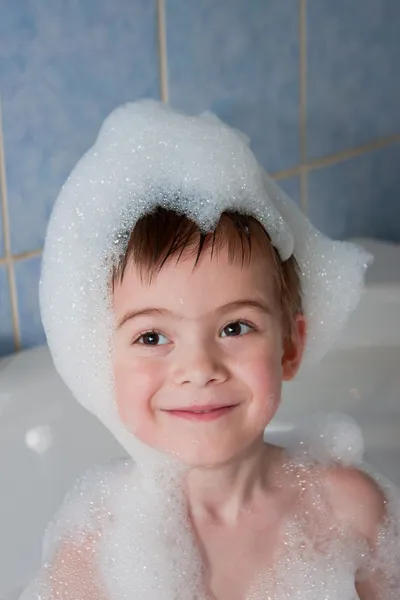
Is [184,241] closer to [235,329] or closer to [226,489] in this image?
[235,329]

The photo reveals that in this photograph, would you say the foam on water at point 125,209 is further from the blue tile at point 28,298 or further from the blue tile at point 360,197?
the blue tile at point 360,197

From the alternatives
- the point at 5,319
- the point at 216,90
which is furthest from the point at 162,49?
the point at 5,319

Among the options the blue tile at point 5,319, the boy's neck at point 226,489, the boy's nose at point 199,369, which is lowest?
the boy's neck at point 226,489

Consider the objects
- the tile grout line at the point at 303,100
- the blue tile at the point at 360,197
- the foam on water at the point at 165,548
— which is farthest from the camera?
the blue tile at the point at 360,197

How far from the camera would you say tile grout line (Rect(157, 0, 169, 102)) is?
4.03ft

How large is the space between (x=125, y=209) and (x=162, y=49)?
0.40 m

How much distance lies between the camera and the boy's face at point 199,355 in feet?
2.78

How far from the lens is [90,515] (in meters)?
1.01

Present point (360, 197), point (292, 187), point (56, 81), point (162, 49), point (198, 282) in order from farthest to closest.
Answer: point (360, 197)
point (292, 187)
point (162, 49)
point (56, 81)
point (198, 282)

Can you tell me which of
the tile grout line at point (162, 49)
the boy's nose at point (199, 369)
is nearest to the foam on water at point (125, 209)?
the boy's nose at point (199, 369)

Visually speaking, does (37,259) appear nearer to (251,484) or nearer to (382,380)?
(251,484)

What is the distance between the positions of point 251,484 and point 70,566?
7.6 inches

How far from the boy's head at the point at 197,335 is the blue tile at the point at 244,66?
1.43 ft

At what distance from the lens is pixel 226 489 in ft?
3.18
